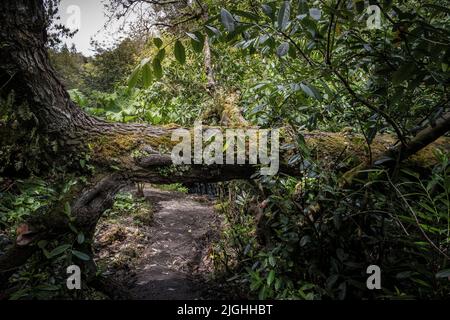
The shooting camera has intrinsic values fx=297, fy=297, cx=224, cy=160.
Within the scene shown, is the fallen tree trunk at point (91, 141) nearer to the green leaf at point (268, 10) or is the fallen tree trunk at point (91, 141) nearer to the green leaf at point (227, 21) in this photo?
the green leaf at point (268, 10)

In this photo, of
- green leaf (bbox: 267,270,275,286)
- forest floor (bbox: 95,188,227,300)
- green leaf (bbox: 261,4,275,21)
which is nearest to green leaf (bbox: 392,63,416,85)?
green leaf (bbox: 261,4,275,21)

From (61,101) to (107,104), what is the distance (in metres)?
4.62

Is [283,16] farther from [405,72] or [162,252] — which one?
[162,252]

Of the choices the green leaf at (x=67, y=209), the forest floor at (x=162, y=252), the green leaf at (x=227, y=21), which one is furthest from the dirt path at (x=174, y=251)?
the green leaf at (x=227, y=21)

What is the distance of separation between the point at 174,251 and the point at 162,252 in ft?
0.57

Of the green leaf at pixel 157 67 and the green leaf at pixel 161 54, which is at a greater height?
the green leaf at pixel 161 54

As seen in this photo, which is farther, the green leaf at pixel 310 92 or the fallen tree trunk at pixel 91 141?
the fallen tree trunk at pixel 91 141

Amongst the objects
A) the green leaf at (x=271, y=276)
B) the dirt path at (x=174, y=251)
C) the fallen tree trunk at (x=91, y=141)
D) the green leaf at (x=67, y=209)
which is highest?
the fallen tree trunk at (x=91, y=141)

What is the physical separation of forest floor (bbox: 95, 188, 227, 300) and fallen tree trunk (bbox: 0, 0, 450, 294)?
3.15 feet

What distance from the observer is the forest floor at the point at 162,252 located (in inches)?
128

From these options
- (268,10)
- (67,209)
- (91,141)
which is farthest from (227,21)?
(91,141)

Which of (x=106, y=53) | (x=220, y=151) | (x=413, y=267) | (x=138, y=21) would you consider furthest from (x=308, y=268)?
(x=106, y=53)

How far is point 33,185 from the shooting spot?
230cm

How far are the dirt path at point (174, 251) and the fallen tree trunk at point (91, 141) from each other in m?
1.16
